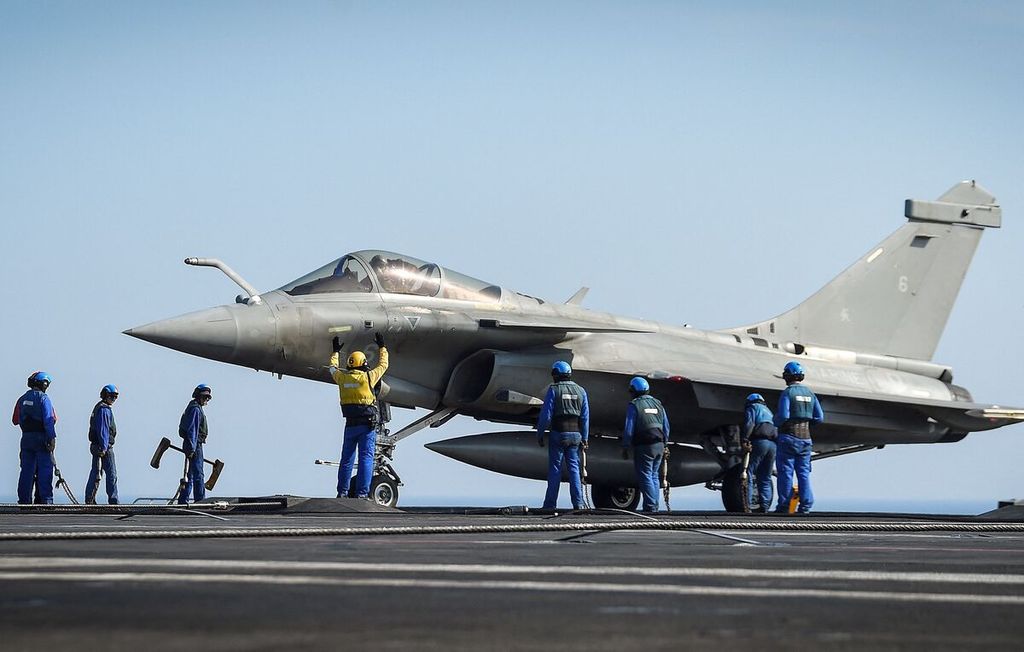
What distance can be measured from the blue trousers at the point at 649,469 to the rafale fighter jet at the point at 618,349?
1683 mm

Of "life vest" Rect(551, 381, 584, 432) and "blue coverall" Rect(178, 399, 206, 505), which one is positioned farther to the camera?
"blue coverall" Rect(178, 399, 206, 505)

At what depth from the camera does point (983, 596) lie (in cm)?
498

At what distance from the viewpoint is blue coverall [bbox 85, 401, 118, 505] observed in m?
19.7

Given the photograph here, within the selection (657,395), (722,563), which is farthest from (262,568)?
(657,395)

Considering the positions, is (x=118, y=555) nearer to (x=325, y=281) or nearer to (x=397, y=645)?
(x=397, y=645)

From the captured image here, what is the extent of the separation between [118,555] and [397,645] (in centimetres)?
362

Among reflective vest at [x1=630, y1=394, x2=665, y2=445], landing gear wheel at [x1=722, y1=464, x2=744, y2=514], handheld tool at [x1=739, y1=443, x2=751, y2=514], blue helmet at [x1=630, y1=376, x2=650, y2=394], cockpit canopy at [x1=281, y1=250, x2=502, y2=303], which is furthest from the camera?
landing gear wheel at [x1=722, y1=464, x2=744, y2=514]

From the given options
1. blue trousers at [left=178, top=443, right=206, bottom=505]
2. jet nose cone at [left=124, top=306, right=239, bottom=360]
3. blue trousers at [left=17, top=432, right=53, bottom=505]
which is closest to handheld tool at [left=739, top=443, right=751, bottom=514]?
jet nose cone at [left=124, top=306, right=239, bottom=360]

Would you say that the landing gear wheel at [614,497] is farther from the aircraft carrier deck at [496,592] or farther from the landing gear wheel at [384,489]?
the aircraft carrier deck at [496,592]

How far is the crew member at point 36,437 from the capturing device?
18516mm

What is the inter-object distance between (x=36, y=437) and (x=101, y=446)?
1.20 meters

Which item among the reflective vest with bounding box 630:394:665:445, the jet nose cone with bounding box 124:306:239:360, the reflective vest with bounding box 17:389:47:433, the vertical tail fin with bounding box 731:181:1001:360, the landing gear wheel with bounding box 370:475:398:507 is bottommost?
the landing gear wheel with bounding box 370:475:398:507

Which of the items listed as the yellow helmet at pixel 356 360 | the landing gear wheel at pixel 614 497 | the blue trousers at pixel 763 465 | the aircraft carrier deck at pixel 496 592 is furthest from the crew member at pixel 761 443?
the aircraft carrier deck at pixel 496 592

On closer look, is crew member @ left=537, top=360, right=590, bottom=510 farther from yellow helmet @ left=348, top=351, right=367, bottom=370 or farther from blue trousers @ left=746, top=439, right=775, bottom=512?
blue trousers @ left=746, top=439, right=775, bottom=512
